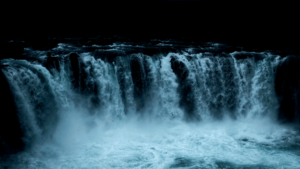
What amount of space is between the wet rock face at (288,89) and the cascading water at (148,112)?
199mm

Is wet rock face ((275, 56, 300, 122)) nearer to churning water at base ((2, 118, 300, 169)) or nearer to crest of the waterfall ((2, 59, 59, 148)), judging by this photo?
churning water at base ((2, 118, 300, 169))

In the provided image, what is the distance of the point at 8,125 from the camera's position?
7.52m

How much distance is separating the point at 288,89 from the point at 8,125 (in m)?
9.09

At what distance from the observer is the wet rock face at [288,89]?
10378 mm

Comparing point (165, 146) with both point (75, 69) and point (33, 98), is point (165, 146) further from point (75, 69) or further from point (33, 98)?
point (33, 98)

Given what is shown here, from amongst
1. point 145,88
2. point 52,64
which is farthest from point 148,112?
point 52,64

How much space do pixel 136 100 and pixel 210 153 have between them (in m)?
3.01

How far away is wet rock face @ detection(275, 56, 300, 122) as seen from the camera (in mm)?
10378

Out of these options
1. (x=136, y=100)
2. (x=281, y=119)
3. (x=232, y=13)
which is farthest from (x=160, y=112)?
(x=232, y=13)

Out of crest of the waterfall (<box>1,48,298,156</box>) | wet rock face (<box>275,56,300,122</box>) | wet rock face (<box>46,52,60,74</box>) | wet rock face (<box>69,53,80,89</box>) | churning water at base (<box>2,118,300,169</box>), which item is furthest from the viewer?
wet rock face (<box>275,56,300,122</box>)

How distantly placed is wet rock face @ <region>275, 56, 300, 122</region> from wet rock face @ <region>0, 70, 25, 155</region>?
8460 mm

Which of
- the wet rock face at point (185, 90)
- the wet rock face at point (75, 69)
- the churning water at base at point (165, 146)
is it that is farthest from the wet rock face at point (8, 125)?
the wet rock face at point (185, 90)

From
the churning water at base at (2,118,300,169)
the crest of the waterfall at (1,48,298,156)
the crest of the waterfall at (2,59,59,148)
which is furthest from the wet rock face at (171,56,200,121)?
the crest of the waterfall at (2,59,59,148)

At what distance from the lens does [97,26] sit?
54.2 feet
